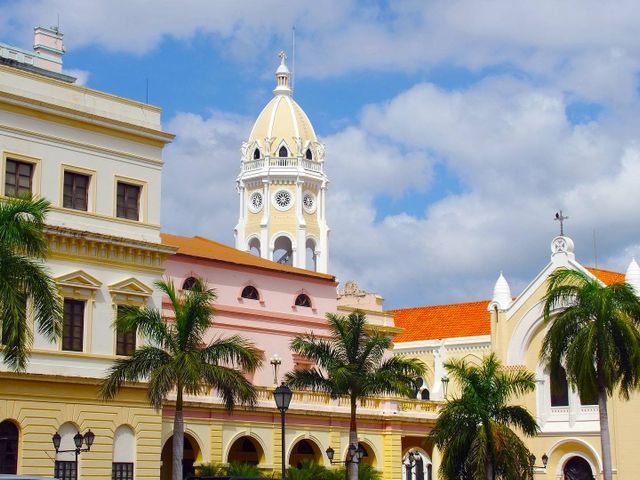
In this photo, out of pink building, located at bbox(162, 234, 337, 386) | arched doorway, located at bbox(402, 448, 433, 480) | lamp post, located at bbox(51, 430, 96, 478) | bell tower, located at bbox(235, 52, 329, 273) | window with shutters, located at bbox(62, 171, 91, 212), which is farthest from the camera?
bell tower, located at bbox(235, 52, 329, 273)

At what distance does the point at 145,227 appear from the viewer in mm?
43156

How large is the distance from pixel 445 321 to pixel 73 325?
133 ft

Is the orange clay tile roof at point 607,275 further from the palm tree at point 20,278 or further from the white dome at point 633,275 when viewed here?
the palm tree at point 20,278

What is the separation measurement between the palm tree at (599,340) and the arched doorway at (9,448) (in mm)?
17439

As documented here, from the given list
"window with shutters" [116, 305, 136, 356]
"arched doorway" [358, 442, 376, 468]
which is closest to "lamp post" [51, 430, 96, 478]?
"window with shutters" [116, 305, 136, 356]

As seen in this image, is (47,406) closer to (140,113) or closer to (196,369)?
(196,369)

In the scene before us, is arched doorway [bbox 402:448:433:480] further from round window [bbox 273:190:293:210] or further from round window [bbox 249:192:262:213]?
round window [bbox 249:192:262:213]

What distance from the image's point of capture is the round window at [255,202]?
98.9 metres

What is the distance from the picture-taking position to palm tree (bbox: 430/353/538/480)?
4294 centimetres

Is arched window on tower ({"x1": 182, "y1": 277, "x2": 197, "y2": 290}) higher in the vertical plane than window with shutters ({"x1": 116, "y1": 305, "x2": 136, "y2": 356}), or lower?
higher

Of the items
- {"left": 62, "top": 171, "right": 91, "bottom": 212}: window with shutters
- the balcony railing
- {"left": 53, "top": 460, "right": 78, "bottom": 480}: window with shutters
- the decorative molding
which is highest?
the balcony railing

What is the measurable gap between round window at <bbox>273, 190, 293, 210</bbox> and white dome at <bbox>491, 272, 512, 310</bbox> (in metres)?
34.3

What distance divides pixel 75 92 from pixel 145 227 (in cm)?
520

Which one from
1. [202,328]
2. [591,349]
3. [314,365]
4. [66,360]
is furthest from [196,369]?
[314,365]
